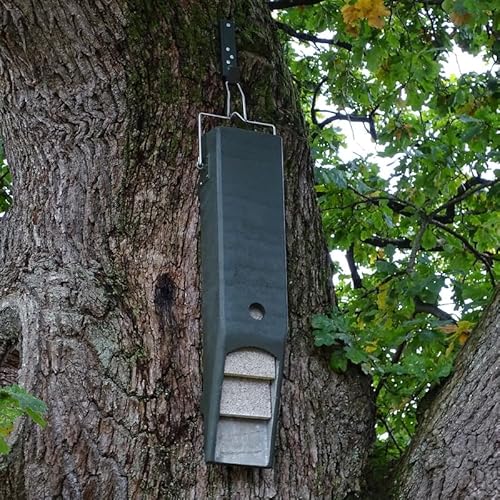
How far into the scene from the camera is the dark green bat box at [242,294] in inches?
83.0

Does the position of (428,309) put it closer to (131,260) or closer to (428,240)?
(428,240)

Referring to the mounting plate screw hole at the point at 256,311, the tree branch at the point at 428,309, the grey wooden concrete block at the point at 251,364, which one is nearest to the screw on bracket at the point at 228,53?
the mounting plate screw hole at the point at 256,311

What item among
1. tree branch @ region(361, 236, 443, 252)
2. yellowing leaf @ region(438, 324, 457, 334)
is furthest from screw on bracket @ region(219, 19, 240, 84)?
tree branch @ region(361, 236, 443, 252)

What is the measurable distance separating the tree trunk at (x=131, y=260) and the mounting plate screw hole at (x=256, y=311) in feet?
0.59

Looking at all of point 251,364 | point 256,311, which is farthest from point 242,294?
point 251,364

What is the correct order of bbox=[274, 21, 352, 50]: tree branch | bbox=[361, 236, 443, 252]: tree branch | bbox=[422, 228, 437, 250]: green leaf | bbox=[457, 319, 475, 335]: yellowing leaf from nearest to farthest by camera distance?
bbox=[457, 319, 475, 335]: yellowing leaf
bbox=[422, 228, 437, 250]: green leaf
bbox=[274, 21, 352, 50]: tree branch
bbox=[361, 236, 443, 252]: tree branch

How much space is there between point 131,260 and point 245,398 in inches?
19.4

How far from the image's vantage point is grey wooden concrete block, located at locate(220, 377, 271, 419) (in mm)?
2107

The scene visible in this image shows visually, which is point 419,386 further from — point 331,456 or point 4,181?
point 4,181

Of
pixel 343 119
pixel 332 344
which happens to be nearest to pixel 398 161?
pixel 343 119

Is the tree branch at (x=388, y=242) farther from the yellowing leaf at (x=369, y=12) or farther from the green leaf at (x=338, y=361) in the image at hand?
the green leaf at (x=338, y=361)

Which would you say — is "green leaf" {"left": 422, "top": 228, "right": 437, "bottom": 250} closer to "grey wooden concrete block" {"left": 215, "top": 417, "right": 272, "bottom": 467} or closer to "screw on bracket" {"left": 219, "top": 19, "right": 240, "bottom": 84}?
"screw on bracket" {"left": 219, "top": 19, "right": 240, "bottom": 84}

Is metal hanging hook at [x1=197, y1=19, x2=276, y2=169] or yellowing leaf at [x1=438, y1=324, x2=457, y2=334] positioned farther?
yellowing leaf at [x1=438, y1=324, x2=457, y2=334]

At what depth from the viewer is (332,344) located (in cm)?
240
